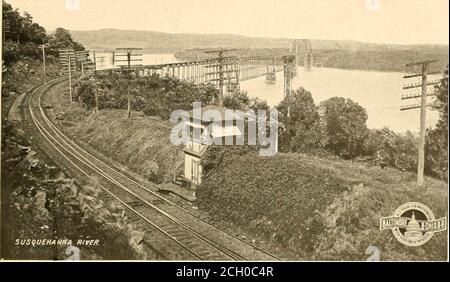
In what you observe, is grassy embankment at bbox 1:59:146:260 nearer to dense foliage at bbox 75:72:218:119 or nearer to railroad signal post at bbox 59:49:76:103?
railroad signal post at bbox 59:49:76:103

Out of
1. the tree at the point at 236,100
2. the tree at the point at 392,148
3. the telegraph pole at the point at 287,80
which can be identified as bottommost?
the tree at the point at 392,148

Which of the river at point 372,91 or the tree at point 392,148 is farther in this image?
the tree at point 392,148

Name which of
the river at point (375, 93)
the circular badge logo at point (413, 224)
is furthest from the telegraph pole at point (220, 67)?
the circular badge logo at point (413, 224)

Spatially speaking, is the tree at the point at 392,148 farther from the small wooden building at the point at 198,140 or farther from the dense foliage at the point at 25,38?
the dense foliage at the point at 25,38

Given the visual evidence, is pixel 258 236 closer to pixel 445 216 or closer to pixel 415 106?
pixel 445 216

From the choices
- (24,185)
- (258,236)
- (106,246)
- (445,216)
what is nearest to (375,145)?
(445,216)

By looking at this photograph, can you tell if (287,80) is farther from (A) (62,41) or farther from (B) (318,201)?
(A) (62,41)

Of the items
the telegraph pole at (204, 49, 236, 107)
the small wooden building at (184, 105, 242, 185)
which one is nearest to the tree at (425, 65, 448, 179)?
the small wooden building at (184, 105, 242, 185)

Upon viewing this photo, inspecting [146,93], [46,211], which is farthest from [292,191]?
[46,211]
